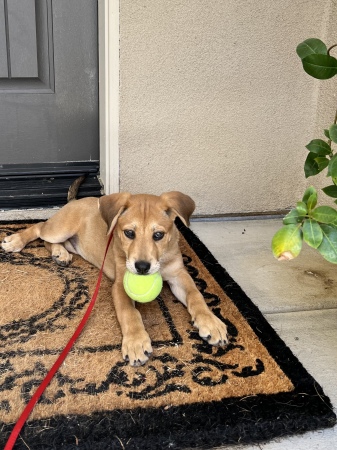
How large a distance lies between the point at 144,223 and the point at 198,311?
53 cm

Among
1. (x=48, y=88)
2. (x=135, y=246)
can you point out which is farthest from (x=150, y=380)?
(x=48, y=88)

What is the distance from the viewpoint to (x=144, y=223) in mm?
2664

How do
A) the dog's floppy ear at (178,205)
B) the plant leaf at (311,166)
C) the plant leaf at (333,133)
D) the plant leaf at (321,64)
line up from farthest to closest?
1. the dog's floppy ear at (178,205)
2. the plant leaf at (311,166)
3. the plant leaf at (321,64)
4. the plant leaf at (333,133)

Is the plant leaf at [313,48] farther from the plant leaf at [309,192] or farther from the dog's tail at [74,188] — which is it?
the dog's tail at [74,188]

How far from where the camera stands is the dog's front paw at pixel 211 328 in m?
2.51

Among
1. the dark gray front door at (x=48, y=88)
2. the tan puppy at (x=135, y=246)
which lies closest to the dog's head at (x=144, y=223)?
the tan puppy at (x=135, y=246)

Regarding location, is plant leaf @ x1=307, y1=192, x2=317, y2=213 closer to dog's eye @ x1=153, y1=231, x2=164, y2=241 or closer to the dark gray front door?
dog's eye @ x1=153, y1=231, x2=164, y2=241

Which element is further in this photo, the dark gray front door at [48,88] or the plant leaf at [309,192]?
the dark gray front door at [48,88]

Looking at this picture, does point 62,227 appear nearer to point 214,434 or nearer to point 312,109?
point 214,434

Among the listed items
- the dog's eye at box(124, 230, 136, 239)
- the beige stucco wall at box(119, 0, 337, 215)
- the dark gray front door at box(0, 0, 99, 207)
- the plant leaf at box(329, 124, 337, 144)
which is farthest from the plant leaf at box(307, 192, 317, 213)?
the dark gray front door at box(0, 0, 99, 207)

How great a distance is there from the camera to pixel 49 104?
13.5 feet

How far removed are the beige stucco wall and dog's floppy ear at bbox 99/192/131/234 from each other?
129 cm

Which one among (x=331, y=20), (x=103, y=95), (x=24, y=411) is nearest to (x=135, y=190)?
(x=103, y=95)

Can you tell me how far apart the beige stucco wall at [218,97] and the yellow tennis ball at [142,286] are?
164 centimetres
